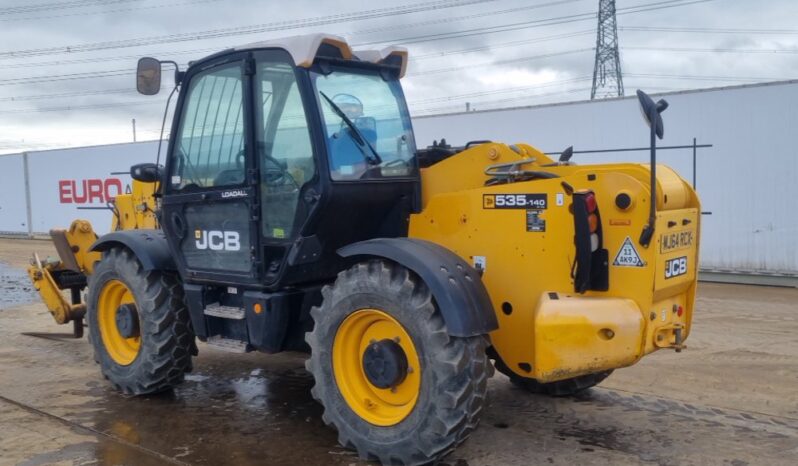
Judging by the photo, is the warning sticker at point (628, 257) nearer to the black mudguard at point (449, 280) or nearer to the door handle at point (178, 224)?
the black mudguard at point (449, 280)

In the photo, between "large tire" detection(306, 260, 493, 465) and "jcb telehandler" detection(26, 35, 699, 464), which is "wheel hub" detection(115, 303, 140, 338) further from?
"large tire" detection(306, 260, 493, 465)

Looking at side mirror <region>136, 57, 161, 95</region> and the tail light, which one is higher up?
side mirror <region>136, 57, 161, 95</region>

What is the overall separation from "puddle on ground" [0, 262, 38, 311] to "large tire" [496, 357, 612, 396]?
7.82m

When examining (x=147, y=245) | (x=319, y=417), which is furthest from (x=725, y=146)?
(x=147, y=245)

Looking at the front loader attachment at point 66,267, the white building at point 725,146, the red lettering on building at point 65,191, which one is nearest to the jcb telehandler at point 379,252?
the front loader attachment at point 66,267

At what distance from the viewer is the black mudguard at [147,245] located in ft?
A: 18.1

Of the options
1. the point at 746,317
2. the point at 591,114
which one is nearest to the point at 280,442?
the point at 746,317

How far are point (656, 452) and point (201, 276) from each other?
3177mm

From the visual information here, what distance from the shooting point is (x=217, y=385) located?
6.06 meters

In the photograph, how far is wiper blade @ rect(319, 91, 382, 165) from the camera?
466 cm

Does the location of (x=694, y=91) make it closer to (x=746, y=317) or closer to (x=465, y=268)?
(x=746, y=317)

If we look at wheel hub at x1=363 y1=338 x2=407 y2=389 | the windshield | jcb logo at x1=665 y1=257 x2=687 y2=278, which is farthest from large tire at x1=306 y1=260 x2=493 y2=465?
jcb logo at x1=665 y1=257 x2=687 y2=278

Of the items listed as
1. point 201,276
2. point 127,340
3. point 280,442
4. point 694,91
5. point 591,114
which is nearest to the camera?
point 280,442

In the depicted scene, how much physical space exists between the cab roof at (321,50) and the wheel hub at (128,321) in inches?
86.1
